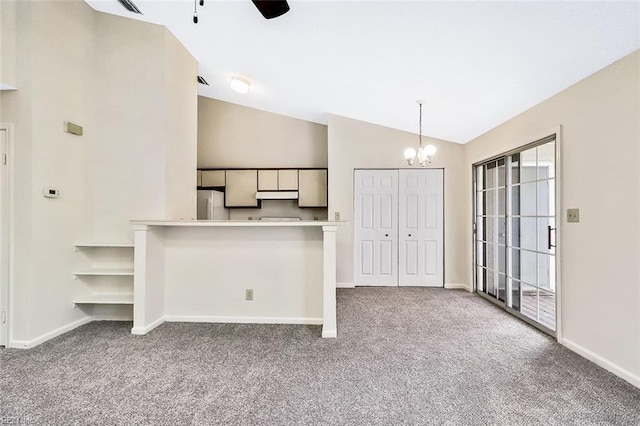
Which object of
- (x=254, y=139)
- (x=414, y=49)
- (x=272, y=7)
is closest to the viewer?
(x=272, y=7)

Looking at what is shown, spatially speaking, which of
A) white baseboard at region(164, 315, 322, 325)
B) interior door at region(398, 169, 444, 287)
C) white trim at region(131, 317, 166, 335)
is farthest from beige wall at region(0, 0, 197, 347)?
interior door at region(398, 169, 444, 287)

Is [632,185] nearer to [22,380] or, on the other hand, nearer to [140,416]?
[140,416]

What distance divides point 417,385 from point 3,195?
12.3ft

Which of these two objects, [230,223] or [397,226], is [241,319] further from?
[397,226]

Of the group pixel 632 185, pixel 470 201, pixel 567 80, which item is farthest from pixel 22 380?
pixel 470 201

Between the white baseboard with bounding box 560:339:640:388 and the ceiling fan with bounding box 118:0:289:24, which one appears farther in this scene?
the ceiling fan with bounding box 118:0:289:24

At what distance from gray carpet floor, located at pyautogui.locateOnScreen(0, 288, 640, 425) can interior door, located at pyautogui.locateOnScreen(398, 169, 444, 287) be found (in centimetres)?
181

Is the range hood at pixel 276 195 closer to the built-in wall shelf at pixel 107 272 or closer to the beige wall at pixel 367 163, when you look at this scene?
the beige wall at pixel 367 163

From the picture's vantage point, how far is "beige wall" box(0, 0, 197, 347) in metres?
2.66

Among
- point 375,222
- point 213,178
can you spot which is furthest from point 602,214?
point 213,178

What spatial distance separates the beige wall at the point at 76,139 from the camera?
266cm

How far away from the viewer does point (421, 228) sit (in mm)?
4996

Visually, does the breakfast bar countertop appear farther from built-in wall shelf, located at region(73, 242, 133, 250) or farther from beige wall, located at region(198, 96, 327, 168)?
beige wall, located at region(198, 96, 327, 168)

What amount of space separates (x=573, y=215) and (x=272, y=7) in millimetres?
3105
